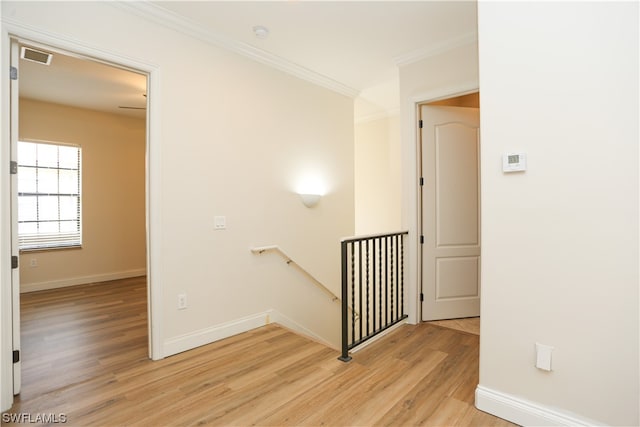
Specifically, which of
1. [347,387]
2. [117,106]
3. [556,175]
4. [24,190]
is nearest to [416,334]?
[347,387]

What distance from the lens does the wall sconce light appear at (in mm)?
3820

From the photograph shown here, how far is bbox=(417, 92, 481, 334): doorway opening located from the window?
213 inches

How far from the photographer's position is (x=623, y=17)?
152 centimetres

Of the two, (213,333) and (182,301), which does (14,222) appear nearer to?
(182,301)

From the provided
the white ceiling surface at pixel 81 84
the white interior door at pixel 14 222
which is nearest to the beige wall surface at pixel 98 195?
the white ceiling surface at pixel 81 84

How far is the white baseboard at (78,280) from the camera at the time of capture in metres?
4.80

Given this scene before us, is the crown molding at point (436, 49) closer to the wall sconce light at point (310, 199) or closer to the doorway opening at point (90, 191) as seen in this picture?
the wall sconce light at point (310, 199)

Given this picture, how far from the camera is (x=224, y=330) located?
3.07 meters

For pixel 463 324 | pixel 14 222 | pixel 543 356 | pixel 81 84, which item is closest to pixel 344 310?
pixel 543 356

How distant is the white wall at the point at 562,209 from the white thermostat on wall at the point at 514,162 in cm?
3

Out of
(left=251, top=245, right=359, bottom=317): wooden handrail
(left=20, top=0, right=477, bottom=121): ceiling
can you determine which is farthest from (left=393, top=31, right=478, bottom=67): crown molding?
(left=251, top=245, right=359, bottom=317): wooden handrail

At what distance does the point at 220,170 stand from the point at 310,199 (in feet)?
3.82

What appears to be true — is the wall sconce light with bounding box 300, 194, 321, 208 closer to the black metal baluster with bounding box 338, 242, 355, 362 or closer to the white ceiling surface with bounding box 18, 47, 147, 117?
the black metal baluster with bounding box 338, 242, 355, 362

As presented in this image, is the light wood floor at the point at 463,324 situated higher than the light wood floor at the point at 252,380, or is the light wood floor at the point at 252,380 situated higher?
the light wood floor at the point at 463,324
